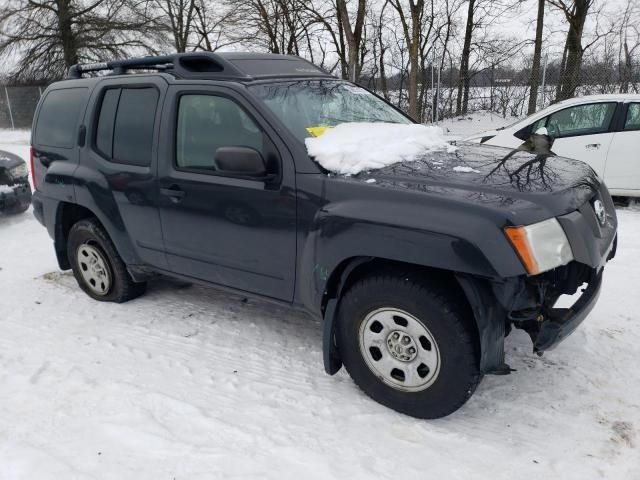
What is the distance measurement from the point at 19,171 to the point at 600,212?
7456mm

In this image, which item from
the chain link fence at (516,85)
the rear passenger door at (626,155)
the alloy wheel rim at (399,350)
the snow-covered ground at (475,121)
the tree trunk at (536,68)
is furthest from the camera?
the snow-covered ground at (475,121)

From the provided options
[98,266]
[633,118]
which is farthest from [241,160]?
[633,118]

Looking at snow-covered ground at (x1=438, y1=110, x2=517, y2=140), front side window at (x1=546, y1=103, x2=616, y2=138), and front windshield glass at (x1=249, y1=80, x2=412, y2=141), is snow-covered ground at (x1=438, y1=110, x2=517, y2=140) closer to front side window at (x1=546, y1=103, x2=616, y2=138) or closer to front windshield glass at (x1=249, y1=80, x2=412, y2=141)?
front side window at (x1=546, y1=103, x2=616, y2=138)

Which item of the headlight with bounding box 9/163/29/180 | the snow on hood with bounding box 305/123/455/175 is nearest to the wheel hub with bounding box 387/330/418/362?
the snow on hood with bounding box 305/123/455/175

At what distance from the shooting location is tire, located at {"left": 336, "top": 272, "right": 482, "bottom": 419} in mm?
2545

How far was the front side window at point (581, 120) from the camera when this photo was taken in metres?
7.15

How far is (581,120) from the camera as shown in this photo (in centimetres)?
732

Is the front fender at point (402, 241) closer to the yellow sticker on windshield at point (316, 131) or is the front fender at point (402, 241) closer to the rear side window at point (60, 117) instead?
the yellow sticker on windshield at point (316, 131)

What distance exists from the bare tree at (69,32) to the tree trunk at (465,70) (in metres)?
13.2

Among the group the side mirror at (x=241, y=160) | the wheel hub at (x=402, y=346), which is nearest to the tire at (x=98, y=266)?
the side mirror at (x=241, y=160)

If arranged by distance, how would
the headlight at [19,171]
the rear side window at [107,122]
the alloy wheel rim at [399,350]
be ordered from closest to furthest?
the alloy wheel rim at [399,350], the rear side window at [107,122], the headlight at [19,171]

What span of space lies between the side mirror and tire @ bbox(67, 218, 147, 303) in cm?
181

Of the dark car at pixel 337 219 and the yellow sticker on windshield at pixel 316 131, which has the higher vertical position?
the yellow sticker on windshield at pixel 316 131

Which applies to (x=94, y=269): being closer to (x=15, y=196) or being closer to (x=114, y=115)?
(x=114, y=115)
